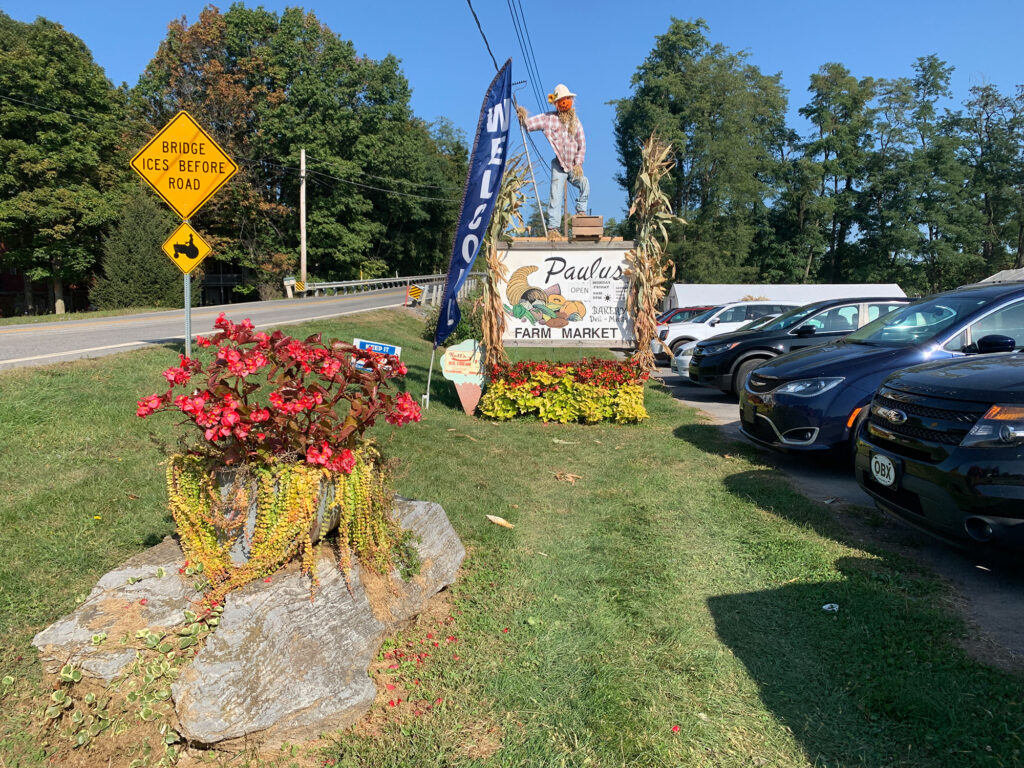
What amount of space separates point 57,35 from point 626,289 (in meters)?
35.4

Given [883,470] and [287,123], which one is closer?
[883,470]

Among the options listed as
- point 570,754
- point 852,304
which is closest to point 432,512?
point 570,754

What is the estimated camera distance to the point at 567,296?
8.67m

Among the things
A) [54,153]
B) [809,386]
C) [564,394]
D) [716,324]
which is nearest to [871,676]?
[809,386]

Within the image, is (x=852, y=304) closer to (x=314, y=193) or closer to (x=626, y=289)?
(x=626, y=289)

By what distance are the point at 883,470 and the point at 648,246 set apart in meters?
5.02

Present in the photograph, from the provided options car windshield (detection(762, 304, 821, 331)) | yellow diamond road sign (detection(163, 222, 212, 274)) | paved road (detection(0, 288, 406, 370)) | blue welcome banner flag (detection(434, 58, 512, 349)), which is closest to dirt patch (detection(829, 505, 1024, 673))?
blue welcome banner flag (detection(434, 58, 512, 349))

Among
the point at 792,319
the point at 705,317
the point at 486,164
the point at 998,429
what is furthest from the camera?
the point at 705,317

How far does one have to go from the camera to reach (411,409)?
10.8 feet

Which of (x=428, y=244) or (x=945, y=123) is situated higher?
(x=945, y=123)

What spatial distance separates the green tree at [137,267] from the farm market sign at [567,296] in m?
24.2

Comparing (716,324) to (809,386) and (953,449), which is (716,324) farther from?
(953,449)

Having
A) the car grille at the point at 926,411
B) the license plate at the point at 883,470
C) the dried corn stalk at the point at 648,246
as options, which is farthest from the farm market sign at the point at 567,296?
the license plate at the point at 883,470

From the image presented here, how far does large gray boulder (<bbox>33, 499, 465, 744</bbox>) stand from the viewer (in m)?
2.38
